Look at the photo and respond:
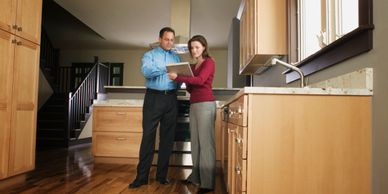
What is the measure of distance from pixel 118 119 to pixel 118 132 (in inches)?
6.2

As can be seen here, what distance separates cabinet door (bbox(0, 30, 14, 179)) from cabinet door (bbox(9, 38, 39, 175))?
6 cm

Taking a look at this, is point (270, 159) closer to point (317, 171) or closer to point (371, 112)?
point (317, 171)

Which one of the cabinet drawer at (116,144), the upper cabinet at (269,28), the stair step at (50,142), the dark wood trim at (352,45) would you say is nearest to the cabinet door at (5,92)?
the cabinet drawer at (116,144)

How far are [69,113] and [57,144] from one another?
0.61 metres

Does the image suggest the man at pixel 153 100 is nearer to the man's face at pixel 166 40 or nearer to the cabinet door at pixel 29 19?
the man's face at pixel 166 40

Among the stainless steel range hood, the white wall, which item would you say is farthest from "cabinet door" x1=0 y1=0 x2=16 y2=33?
the white wall

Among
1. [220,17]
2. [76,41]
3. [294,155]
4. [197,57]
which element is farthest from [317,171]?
[76,41]

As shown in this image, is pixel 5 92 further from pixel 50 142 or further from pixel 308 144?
pixel 50 142

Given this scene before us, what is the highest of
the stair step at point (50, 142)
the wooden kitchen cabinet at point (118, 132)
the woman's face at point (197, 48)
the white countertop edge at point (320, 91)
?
the woman's face at point (197, 48)

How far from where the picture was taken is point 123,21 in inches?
Result: 253

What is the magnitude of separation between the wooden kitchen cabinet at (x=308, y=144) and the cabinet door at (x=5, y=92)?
2062 mm

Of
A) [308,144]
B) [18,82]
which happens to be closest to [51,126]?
[18,82]

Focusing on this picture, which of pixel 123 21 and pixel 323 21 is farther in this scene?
pixel 123 21

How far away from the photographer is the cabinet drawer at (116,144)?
3768mm
